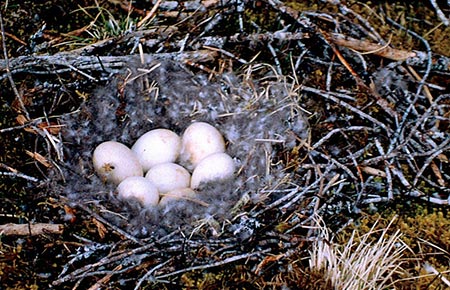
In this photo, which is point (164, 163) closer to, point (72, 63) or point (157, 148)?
point (157, 148)

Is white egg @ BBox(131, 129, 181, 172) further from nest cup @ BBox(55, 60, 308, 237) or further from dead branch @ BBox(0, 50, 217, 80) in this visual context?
dead branch @ BBox(0, 50, 217, 80)

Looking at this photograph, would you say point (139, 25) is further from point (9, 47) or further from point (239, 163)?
point (239, 163)

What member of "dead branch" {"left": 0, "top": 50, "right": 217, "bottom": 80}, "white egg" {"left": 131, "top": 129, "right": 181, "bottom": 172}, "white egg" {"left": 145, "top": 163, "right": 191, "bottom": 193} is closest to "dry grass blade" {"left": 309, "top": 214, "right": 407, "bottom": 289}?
"white egg" {"left": 145, "top": 163, "right": 191, "bottom": 193}

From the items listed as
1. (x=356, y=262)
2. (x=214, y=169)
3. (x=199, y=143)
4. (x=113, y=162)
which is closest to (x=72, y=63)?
(x=113, y=162)

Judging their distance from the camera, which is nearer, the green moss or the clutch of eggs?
the green moss

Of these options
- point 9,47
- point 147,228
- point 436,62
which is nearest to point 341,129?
point 436,62

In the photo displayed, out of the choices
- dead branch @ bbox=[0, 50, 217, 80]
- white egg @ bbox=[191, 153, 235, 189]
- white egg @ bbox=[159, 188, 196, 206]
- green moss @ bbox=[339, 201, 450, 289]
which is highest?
dead branch @ bbox=[0, 50, 217, 80]

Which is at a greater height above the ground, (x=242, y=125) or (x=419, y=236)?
(x=242, y=125)
